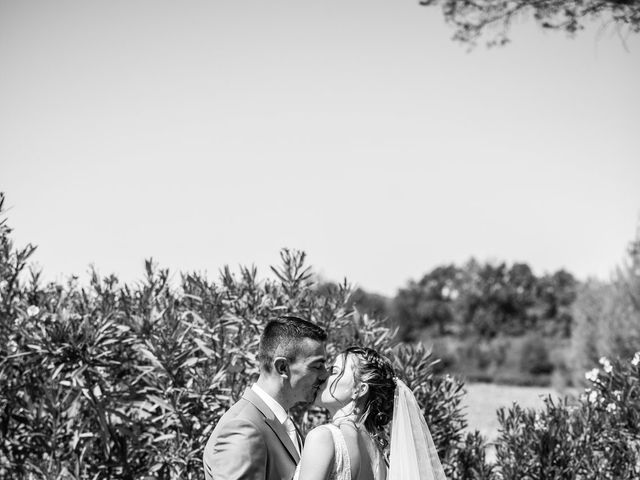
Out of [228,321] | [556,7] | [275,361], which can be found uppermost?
[556,7]

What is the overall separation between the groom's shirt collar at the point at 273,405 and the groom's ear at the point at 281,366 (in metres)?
0.10

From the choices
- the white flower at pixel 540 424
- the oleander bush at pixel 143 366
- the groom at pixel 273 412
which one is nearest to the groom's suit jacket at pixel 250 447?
the groom at pixel 273 412

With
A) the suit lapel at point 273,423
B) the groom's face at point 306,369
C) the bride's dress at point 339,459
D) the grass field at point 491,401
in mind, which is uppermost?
the groom's face at point 306,369

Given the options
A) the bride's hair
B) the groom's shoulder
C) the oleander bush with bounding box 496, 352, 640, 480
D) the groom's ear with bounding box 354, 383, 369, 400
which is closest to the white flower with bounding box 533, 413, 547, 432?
the oleander bush with bounding box 496, 352, 640, 480

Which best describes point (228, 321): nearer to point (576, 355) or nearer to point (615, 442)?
point (615, 442)

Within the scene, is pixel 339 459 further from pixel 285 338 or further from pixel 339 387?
pixel 285 338

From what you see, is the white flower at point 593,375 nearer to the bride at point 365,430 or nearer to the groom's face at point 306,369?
the bride at point 365,430

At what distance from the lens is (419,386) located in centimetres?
530

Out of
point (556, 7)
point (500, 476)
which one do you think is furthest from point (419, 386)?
point (556, 7)

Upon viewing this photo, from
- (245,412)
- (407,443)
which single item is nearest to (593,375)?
(407,443)

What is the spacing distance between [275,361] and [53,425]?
102 inches

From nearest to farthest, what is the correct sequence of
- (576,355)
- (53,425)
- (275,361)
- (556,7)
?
(275,361) → (53,425) → (556,7) → (576,355)

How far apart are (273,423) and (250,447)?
0.19 m

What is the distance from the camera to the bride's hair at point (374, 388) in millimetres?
2994
